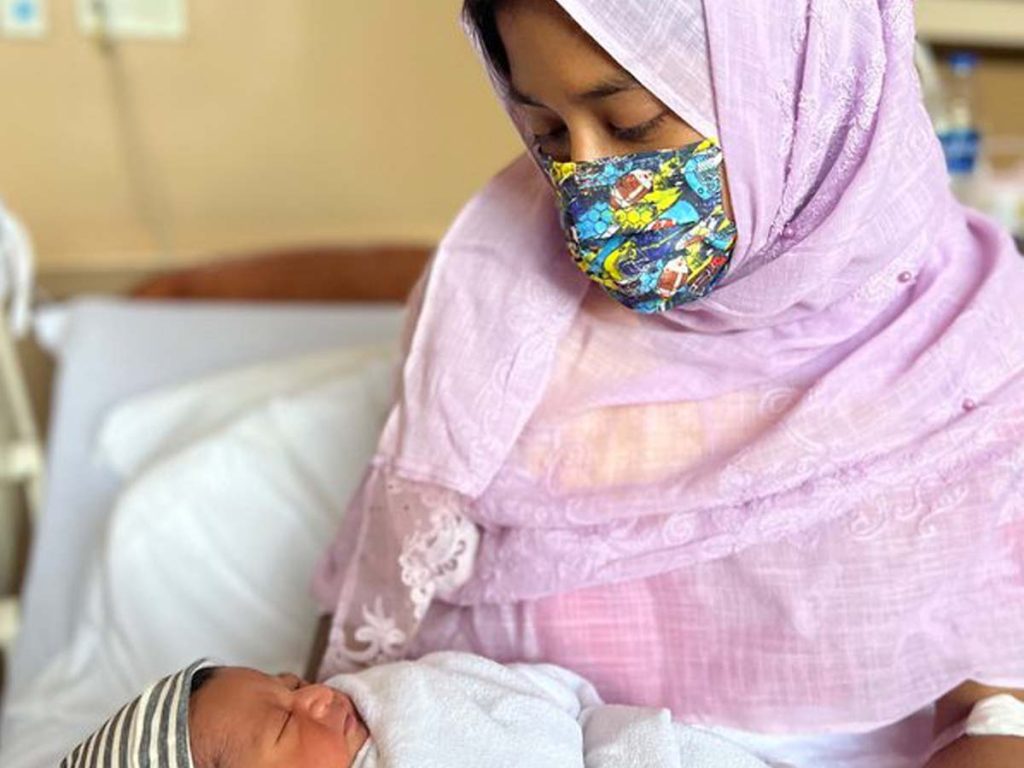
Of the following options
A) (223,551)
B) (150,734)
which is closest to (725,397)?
(150,734)

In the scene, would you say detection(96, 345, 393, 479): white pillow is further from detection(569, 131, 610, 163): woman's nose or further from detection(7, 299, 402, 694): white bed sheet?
detection(569, 131, 610, 163): woman's nose

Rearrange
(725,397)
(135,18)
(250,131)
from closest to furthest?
1. (725,397)
2. (135,18)
3. (250,131)

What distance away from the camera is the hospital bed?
5.92 feet

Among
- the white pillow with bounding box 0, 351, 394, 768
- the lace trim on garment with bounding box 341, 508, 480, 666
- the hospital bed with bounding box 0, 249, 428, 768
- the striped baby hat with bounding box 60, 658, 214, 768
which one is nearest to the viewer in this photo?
the striped baby hat with bounding box 60, 658, 214, 768

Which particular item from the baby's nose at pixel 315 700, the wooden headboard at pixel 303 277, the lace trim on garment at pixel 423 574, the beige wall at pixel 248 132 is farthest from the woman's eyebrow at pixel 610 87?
the beige wall at pixel 248 132

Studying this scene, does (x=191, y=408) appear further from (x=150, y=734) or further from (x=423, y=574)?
(x=150, y=734)

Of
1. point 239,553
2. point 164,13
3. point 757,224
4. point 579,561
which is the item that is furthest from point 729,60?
point 164,13

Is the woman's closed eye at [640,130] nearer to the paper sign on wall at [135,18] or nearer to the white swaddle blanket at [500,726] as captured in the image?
the white swaddle blanket at [500,726]

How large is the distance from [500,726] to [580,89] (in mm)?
549

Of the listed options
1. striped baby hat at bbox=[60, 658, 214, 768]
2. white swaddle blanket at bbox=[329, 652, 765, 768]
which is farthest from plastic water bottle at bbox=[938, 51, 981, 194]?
striped baby hat at bbox=[60, 658, 214, 768]

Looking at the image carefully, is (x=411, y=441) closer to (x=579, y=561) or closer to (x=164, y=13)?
(x=579, y=561)

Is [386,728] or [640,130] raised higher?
[640,130]

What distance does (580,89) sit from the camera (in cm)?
109

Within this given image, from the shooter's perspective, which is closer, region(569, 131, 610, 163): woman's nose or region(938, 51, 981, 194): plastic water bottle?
region(569, 131, 610, 163): woman's nose
